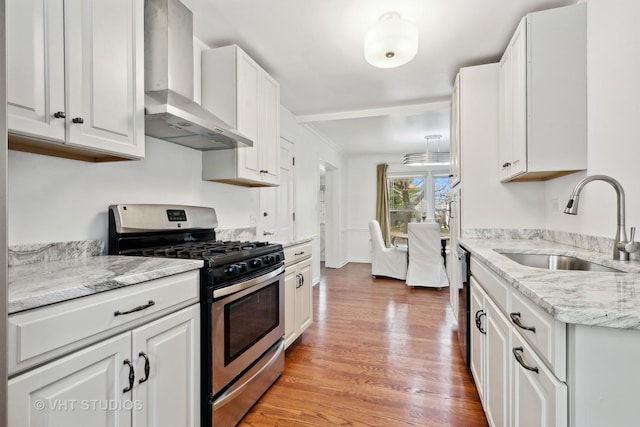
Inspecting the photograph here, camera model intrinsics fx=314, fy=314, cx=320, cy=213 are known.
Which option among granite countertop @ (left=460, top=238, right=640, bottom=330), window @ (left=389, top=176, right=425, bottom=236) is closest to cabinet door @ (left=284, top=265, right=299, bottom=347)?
granite countertop @ (left=460, top=238, right=640, bottom=330)

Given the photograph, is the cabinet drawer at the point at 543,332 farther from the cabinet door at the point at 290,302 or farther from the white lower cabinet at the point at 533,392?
the cabinet door at the point at 290,302

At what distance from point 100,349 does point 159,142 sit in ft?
4.66

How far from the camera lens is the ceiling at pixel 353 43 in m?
2.01

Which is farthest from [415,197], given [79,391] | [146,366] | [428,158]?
[79,391]

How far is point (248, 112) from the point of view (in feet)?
8.01

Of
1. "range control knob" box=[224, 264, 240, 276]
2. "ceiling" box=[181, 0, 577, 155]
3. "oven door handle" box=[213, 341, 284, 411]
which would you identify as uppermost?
"ceiling" box=[181, 0, 577, 155]

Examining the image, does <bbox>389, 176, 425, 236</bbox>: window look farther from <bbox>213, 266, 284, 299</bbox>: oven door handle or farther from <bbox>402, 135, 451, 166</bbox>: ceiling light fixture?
<bbox>213, 266, 284, 299</bbox>: oven door handle

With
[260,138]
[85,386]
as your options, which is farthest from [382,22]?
[85,386]

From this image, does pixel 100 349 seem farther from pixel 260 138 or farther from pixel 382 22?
pixel 382 22

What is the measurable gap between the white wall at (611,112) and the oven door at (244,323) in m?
1.93

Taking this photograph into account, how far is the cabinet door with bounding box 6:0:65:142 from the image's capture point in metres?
1.07

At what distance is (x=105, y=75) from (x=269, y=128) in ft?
4.85

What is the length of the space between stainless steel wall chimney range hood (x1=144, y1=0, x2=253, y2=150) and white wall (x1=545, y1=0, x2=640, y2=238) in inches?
83.0

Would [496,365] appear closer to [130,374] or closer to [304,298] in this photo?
[130,374]
